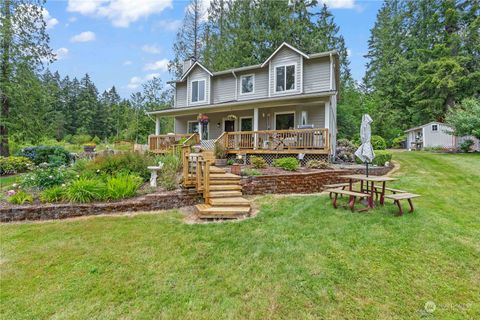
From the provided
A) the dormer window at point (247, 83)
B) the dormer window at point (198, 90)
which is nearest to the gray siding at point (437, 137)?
the dormer window at point (247, 83)

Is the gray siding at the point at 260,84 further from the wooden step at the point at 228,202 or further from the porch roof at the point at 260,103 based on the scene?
the wooden step at the point at 228,202

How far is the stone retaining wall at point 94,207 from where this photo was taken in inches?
240

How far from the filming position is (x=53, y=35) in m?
16.6

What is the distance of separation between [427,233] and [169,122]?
25.0 m

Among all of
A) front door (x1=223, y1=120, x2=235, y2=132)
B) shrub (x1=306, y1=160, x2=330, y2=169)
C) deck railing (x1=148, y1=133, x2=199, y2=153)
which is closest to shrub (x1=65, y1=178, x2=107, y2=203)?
deck railing (x1=148, y1=133, x2=199, y2=153)

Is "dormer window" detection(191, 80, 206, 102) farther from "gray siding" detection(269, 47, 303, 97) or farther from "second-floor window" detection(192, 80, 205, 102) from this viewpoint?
"gray siding" detection(269, 47, 303, 97)

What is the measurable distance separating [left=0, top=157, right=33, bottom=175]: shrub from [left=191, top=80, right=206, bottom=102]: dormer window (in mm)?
10020

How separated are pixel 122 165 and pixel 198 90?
402 inches

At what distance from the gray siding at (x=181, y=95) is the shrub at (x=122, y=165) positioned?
10233mm

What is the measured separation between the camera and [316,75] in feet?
46.2

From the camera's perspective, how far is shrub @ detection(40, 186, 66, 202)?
6611 mm

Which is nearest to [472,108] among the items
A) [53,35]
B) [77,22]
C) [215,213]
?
[215,213]

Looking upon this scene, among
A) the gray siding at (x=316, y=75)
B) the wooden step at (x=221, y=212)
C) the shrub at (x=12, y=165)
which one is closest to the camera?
the wooden step at (x=221, y=212)

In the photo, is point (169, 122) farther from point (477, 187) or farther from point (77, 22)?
point (477, 187)
